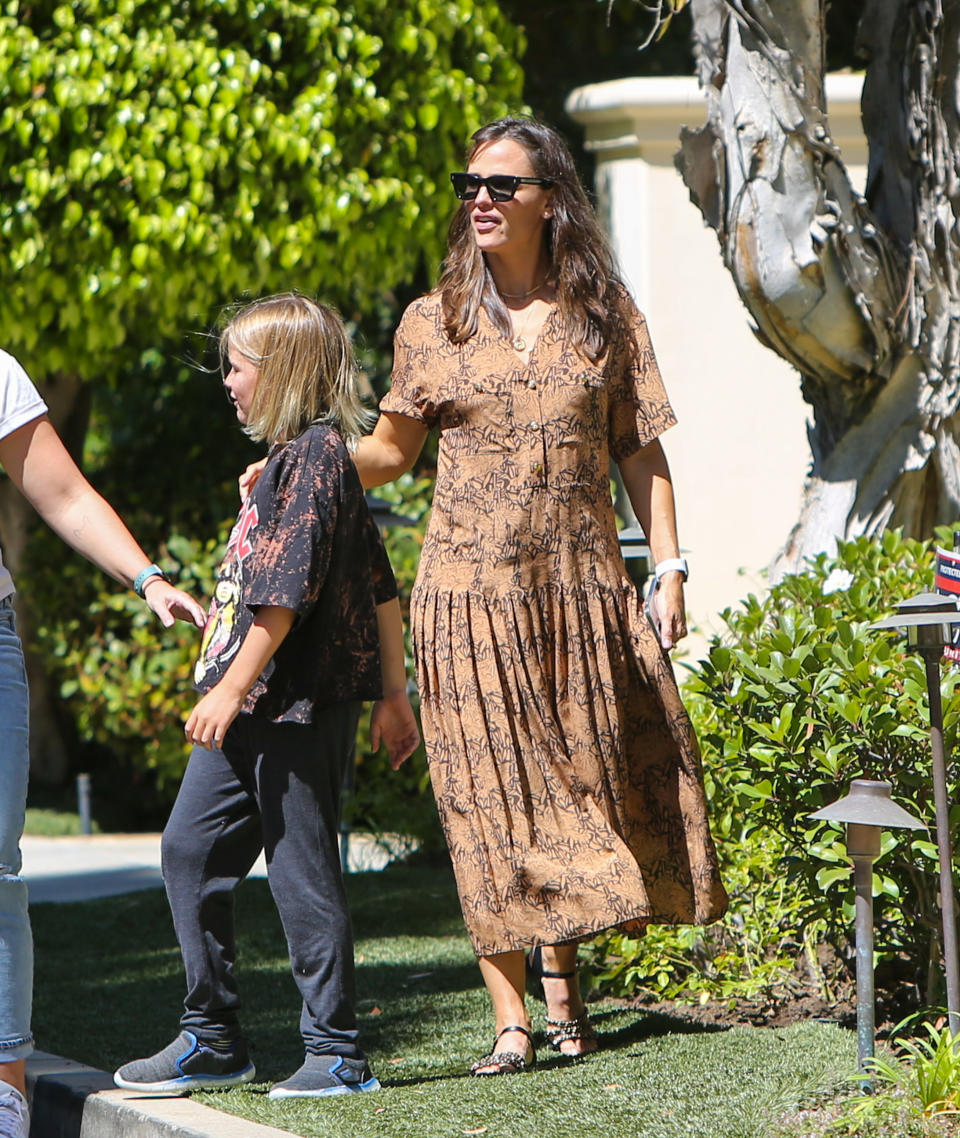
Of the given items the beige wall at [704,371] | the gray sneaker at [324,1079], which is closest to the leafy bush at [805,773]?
the gray sneaker at [324,1079]

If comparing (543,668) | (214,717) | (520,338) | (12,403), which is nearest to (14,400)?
(12,403)

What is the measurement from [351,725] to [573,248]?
47.2 inches

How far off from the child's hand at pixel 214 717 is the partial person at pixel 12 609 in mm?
153

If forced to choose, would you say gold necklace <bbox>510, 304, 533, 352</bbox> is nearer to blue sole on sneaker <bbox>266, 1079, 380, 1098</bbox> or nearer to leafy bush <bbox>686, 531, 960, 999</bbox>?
leafy bush <bbox>686, 531, 960, 999</bbox>

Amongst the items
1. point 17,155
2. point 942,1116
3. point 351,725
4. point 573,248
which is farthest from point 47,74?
point 942,1116

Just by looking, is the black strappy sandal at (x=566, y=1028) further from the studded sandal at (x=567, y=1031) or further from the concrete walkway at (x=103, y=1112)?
the concrete walkway at (x=103, y=1112)

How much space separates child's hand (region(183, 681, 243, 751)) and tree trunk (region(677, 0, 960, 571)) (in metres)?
2.06

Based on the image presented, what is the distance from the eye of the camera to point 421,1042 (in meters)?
4.17

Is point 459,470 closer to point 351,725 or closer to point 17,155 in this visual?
point 351,725

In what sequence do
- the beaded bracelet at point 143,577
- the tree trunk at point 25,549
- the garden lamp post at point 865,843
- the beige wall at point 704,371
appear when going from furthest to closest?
1. the tree trunk at point 25,549
2. the beige wall at point 704,371
3. the beaded bracelet at point 143,577
4. the garden lamp post at point 865,843

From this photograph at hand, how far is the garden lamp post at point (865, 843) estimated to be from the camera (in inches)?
124

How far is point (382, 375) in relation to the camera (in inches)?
426

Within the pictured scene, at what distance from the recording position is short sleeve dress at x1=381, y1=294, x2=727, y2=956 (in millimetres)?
3664

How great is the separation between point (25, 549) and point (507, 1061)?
671 cm
